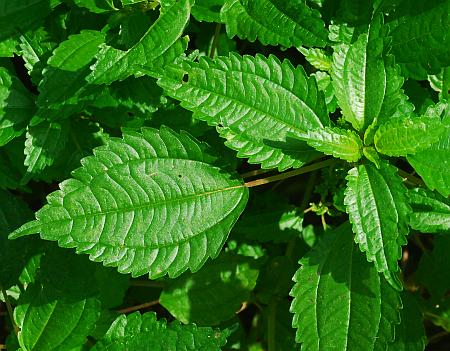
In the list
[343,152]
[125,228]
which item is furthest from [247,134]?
[125,228]

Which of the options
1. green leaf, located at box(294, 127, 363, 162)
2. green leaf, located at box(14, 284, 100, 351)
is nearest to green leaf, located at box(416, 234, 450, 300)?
green leaf, located at box(294, 127, 363, 162)

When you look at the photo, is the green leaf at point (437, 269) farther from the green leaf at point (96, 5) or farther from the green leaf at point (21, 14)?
the green leaf at point (21, 14)

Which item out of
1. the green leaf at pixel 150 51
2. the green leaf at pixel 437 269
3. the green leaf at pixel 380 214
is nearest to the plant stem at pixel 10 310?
the green leaf at pixel 150 51

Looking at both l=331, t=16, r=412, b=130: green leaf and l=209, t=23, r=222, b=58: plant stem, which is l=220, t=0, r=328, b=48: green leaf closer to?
l=331, t=16, r=412, b=130: green leaf

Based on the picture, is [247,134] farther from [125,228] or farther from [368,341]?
[368,341]

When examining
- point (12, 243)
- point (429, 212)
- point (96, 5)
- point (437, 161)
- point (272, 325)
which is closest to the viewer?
point (437, 161)

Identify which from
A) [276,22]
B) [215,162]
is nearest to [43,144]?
[215,162]

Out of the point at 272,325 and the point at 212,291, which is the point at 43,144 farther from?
the point at 272,325

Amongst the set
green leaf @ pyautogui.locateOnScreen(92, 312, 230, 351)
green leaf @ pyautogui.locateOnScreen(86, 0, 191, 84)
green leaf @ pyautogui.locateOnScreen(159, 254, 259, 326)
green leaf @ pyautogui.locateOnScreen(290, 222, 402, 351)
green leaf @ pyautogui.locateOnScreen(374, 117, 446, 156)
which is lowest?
green leaf @ pyautogui.locateOnScreen(159, 254, 259, 326)
